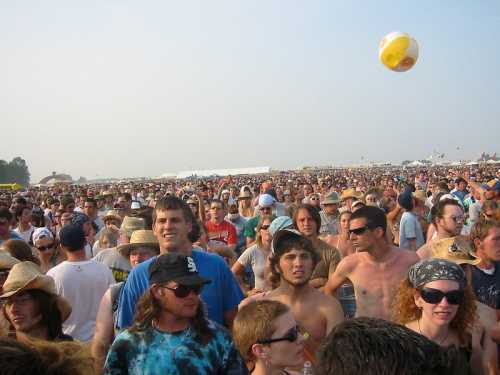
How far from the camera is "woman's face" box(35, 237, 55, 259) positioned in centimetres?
544

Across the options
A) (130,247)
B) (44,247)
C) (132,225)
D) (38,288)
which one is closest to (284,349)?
(38,288)

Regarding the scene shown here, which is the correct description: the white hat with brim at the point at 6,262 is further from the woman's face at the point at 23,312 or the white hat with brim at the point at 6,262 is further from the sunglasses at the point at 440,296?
the sunglasses at the point at 440,296

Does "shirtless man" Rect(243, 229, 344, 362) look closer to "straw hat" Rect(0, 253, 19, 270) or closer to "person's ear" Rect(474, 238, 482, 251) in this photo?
"person's ear" Rect(474, 238, 482, 251)

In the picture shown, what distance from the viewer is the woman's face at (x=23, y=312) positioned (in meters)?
2.84

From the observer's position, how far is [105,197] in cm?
1365

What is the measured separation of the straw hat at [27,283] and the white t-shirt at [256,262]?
8.07 feet

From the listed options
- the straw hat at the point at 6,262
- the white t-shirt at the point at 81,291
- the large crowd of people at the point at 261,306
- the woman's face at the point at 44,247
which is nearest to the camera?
the large crowd of people at the point at 261,306

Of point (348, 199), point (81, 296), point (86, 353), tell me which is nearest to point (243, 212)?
point (348, 199)

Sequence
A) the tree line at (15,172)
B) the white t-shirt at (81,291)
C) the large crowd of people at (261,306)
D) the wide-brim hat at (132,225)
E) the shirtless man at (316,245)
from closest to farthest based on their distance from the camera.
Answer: the large crowd of people at (261,306), the white t-shirt at (81,291), the shirtless man at (316,245), the wide-brim hat at (132,225), the tree line at (15,172)

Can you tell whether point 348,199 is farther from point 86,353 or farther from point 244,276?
point 86,353

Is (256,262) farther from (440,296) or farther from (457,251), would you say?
(440,296)

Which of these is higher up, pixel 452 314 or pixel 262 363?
pixel 452 314

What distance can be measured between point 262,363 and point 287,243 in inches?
49.5

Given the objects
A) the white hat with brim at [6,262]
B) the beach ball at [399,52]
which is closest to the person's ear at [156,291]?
the white hat with brim at [6,262]
